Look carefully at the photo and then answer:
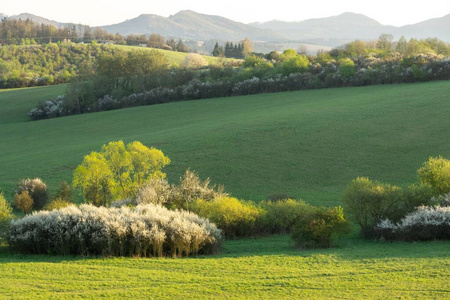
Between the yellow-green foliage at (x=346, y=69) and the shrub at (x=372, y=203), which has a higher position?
the yellow-green foliage at (x=346, y=69)

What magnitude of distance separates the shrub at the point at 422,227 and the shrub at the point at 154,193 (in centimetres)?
1005

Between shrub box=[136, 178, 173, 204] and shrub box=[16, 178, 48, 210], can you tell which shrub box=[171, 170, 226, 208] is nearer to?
shrub box=[136, 178, 173, 204]

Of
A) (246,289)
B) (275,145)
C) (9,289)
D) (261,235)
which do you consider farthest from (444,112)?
(9,289)

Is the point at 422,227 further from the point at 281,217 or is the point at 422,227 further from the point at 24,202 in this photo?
the point at 24,202

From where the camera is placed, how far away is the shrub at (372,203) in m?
20.5

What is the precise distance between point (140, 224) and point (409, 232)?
910 cm

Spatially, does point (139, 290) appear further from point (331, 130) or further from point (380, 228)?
point (331, 130)

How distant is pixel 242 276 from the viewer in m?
12.5

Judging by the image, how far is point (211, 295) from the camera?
1094 centimetres

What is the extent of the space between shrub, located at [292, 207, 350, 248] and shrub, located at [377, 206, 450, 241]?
1.71 metres

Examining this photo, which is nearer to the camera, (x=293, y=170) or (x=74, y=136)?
(x=293, y=170)

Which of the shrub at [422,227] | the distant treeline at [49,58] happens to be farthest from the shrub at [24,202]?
the distant treeline at [49,58]

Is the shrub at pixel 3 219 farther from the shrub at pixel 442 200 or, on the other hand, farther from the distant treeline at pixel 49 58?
the distant treeline at pixel 49 58

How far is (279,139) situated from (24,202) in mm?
21390
